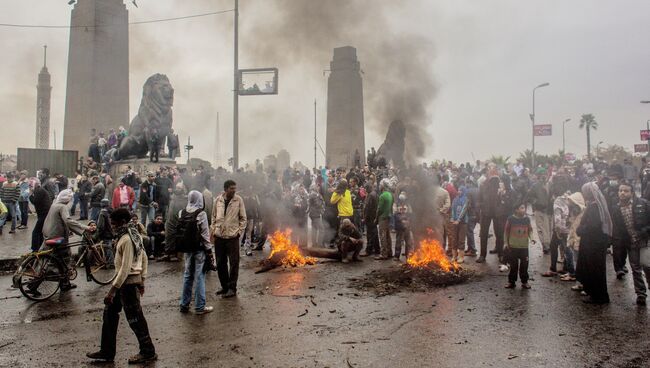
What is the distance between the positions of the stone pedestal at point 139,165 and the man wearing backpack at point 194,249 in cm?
1070

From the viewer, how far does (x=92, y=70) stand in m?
30.4

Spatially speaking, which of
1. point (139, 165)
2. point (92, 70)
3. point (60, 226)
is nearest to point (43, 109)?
point (92, 70)

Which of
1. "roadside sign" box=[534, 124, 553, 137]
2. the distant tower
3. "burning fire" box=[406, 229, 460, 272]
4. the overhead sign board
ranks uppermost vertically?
the distant tower

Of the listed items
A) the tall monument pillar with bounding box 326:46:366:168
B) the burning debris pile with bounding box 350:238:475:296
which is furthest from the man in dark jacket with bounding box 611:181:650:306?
the tall monument pillar with bounding box 326:46:366:168

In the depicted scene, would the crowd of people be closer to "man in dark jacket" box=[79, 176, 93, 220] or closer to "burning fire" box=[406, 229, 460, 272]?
"man in dark jacket" box=[79, 176, 93, 220]

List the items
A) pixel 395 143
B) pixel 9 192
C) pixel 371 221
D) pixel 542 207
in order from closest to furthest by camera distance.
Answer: pixel 542 207 → pixel 371 221 → pixel 9 192 → pixel 395 143

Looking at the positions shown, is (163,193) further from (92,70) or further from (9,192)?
(92,70)

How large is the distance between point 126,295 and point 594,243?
6657mm

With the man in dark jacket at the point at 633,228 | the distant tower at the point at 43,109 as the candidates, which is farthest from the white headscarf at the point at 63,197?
the distant tower at the point at 43,109

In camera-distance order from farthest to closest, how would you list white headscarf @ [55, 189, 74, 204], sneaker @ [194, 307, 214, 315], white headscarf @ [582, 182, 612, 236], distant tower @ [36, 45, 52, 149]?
distant tower @ [36, 45, 52, 149], white headscarf @ [55, 189, 74, 204], white headscarf @ [582, 182, 612, 236], sneaker @ [194, 307, 214, 315]

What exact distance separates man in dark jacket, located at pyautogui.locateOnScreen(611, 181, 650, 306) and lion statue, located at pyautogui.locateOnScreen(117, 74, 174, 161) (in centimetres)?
1492

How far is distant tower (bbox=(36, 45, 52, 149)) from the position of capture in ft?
314

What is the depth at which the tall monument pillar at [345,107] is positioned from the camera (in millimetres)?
43312

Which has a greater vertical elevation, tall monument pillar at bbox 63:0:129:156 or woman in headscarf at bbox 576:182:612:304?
tall monument pillar at bbox 63:0:129:156
